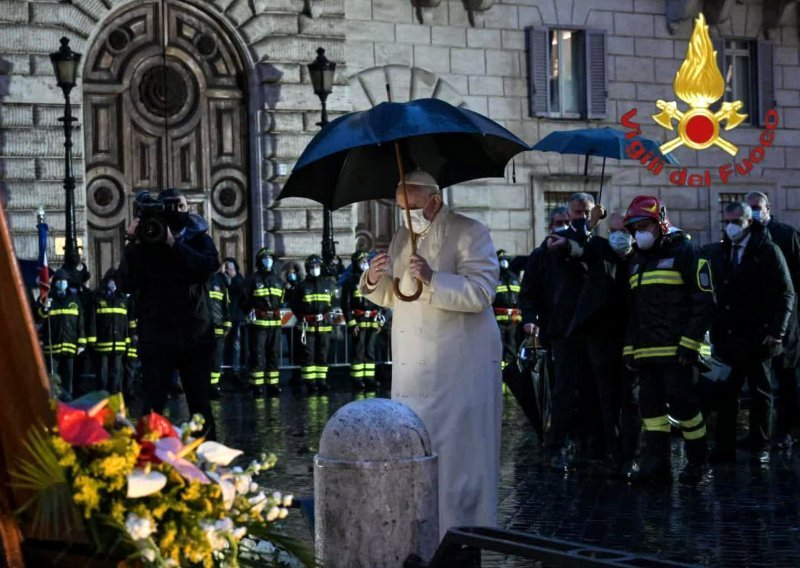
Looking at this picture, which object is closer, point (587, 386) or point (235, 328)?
point (587, 386)

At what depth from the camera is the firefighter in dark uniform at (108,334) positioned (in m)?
21.3

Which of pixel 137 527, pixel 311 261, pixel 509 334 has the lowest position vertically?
pixel 509 334

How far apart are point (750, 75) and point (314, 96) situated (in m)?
8.66

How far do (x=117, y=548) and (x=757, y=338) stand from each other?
9.90 meters

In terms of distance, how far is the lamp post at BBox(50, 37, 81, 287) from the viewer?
74.4ft

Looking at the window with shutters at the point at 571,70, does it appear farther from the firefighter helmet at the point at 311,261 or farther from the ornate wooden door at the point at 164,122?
the firefighter helmet at the point at 311,261

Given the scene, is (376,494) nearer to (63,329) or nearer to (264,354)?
(63,329)

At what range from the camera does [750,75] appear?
103 feet

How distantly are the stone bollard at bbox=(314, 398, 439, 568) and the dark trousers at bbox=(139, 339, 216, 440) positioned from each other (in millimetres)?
4552

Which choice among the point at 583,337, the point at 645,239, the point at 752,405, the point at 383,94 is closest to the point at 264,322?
the point at 383,94

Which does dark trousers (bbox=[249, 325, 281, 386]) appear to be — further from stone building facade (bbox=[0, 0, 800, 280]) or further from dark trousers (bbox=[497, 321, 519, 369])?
stone building facade (bbox=[0, 0, 800, 280])

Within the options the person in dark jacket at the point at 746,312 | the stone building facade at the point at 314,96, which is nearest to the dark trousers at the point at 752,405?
the person in dark jacket at the point at 746,312

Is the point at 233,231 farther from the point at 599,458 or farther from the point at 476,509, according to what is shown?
the point at 476,509

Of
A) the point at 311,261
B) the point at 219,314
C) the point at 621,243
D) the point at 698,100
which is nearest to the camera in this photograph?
the point at 621,243
